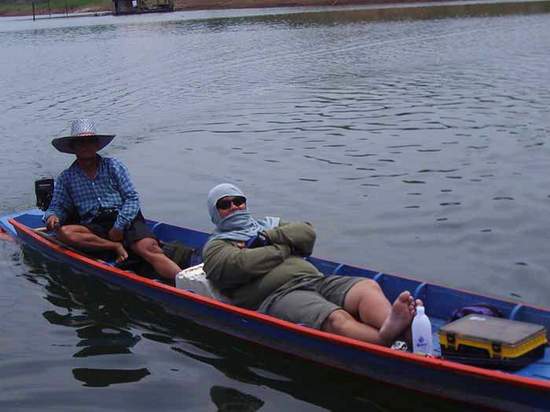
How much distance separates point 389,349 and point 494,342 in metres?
0.75

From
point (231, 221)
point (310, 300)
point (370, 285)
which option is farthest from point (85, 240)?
point (370, 285)

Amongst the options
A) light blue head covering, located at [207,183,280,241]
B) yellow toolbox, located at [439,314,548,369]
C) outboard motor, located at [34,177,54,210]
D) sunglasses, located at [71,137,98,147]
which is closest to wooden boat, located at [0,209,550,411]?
yellow toolbox, located at [439,314,548,369]

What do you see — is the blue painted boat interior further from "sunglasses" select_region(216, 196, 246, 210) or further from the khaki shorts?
"sunglasses" select_region(216, 196, 246, 210)

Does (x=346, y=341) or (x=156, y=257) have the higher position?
(x=346, y=341)

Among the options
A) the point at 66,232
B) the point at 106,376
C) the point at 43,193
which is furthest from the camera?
the point at 43,193

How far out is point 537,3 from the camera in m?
50.7

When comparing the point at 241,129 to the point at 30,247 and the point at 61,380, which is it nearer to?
the point at 30,247

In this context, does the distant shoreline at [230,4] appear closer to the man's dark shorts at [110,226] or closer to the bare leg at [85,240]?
the man's dark shorts at [110,226]

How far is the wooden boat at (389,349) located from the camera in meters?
5.84

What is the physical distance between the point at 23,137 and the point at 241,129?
4957 millimetres

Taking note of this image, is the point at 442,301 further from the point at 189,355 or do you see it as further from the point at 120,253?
the point at 120,253

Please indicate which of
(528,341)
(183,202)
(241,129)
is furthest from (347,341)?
(241,129)

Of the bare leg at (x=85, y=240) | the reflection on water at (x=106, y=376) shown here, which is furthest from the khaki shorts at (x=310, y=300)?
the bare leg at (x=85, y=240)

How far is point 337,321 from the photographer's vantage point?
673 cm
